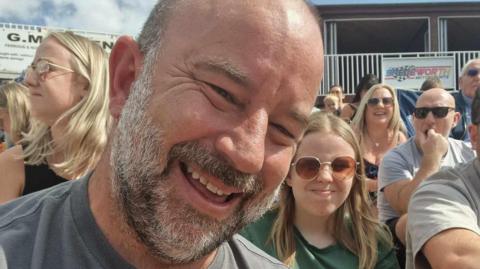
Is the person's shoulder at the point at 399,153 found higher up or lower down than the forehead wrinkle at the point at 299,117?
lower down

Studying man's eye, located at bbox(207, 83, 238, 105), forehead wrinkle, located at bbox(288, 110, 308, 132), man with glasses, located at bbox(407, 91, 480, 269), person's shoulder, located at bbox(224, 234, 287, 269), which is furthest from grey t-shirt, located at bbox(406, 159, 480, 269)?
man's eye, located at bbox(207, 83, 238, 105)

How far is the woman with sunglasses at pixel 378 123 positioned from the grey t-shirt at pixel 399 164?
62 centimetres

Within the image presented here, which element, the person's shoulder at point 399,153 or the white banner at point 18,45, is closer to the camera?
the person's shoulder at point 399,153

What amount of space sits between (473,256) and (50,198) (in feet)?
4.72

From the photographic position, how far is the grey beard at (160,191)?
1048mm

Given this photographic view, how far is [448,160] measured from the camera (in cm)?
361

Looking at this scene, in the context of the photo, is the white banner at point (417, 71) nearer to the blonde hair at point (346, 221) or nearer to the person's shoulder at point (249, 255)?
the blonde hair at point (346, 221)

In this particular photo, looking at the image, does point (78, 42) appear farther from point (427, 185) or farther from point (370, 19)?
point (370, 19)

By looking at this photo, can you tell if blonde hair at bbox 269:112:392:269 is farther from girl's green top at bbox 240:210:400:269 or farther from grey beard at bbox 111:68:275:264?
grey beard at bbox 111:68:275:264

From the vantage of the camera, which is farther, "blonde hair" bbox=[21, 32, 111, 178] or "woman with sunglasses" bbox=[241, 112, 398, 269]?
"blonde hair" bbox=[21, 32, 111, 178]

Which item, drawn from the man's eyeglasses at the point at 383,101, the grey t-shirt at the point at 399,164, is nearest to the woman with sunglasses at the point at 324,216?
the grey t-shirt at the point at 399,164

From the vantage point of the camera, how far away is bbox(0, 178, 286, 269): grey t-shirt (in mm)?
1017

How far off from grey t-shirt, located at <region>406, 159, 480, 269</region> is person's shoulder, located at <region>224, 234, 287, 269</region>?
2.68ft

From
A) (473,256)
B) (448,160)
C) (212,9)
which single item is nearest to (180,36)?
(212,9)
